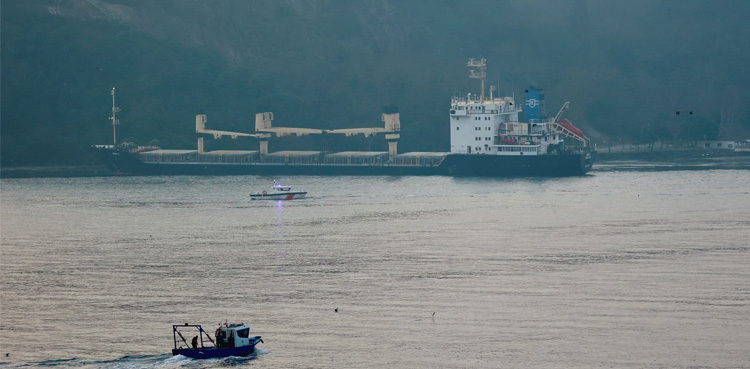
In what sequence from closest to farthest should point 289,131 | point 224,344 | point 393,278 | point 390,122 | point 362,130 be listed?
point 224,344 → point 393,278 → point 390,122 → point 362,130 → point 289,131

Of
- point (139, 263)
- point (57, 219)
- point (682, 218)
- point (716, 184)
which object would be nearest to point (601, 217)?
point (682, 218)

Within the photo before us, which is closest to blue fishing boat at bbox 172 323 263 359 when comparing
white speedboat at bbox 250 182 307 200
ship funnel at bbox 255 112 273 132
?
white speedboat at bbox 250 182 307 200

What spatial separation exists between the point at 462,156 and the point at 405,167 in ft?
24.4

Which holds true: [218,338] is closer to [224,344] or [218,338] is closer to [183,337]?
[224,344]

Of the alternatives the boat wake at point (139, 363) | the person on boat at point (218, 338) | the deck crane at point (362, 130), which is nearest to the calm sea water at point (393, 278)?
the boat wake at point (139, 363)

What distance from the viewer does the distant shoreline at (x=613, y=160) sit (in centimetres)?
→ 14700

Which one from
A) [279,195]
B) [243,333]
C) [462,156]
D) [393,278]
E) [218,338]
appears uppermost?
[462,156]

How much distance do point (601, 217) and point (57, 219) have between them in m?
43.2

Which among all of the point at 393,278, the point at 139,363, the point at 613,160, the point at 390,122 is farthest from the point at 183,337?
the point at 613,160

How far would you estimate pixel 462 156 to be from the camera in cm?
13688

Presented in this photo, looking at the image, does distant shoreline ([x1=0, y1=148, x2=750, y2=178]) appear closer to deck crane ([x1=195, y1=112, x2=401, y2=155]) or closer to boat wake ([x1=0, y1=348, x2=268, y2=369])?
Answer: deck crane ([x1=195, y1=112, x2=401, y2=155])

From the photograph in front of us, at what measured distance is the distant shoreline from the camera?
5787 inches

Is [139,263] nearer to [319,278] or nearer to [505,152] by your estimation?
[319,278]

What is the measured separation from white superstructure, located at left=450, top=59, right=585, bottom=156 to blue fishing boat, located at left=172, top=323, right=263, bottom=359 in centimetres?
8218
